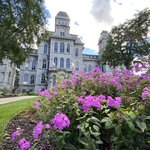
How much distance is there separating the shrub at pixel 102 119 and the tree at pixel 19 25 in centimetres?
895

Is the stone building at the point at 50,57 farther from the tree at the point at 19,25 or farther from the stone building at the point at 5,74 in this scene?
the tree at the point at 19,25

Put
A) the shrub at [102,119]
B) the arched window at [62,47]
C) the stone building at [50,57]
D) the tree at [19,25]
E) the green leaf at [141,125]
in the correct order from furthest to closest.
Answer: the arched window at [62,47]
the stone building at [50,57]
the tree at [19,25]
the shrub at [102,119]
the green leaf at [141,125]

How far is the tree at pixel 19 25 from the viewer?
1079cm

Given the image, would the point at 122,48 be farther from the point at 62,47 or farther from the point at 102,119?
the point at 102,119

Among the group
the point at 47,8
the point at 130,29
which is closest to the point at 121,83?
the point at 47,8

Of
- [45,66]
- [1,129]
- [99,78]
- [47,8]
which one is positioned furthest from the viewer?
[45,66]

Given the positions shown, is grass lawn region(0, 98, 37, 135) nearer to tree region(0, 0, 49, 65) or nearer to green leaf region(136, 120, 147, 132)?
green leaf region(136, 120, 147, 132)

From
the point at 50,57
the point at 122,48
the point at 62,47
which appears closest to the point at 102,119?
the point at 122,48

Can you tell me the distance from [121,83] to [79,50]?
1494 inches

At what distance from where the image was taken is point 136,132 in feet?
5.80

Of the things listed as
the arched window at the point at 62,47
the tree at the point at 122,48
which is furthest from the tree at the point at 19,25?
the arched window at the point at 62,47

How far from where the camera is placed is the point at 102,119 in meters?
1.89

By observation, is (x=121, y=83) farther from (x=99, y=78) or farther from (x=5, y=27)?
(x=5, y=27)

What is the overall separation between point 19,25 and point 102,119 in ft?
37.3
